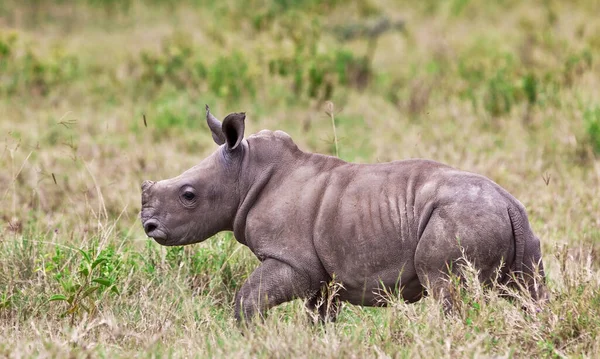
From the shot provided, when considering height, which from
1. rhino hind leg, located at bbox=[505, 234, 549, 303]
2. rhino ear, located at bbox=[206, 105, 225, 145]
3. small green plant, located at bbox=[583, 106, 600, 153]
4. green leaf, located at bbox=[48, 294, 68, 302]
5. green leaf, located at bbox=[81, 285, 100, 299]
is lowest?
small green plant, located at bbox=[583, 106, 600, 153]

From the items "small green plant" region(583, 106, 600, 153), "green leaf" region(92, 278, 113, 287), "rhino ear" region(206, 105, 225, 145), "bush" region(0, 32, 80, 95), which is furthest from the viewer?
"bush" region(0, 32, 80, 95)

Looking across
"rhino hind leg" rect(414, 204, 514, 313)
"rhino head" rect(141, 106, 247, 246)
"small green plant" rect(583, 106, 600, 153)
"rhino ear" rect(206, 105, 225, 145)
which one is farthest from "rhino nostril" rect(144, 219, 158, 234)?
"small green plant" rect(583, 106, 600, 153)

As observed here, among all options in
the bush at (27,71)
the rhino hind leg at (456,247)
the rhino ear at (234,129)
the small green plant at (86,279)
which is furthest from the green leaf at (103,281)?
the bush at (27,71)

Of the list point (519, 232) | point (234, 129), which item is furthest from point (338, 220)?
point (519, 232)

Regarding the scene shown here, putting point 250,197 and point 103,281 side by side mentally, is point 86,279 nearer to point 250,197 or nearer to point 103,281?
point 103,281

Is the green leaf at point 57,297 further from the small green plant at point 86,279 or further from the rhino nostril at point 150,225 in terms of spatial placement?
the rhino nostril at point 150,225

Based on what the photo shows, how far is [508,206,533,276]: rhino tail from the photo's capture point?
4750 millimetres

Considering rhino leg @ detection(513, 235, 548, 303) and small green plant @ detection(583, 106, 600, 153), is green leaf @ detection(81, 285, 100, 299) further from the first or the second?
small green plant @ detection(583, 106, 600, 153)

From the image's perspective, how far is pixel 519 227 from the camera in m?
4.76

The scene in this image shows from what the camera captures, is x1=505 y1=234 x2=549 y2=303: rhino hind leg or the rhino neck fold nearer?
x1=505 y1=234 x2=549 y2=303: rhino hind leg

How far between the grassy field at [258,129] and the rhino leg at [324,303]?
0.36ft

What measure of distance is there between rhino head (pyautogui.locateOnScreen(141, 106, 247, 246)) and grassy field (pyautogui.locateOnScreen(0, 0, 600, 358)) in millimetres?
427

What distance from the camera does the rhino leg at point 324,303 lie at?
16.7ft

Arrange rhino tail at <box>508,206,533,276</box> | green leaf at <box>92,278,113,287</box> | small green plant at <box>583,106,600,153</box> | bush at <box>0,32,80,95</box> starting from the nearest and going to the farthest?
1. rhino tail at <box>508,206,533,276</box>
2. green leaf at <box>92,278,113,287</box>
3. small green plant at <box>583,106,600,153</box>
4. bush at <box>0,32,80,95</box>
